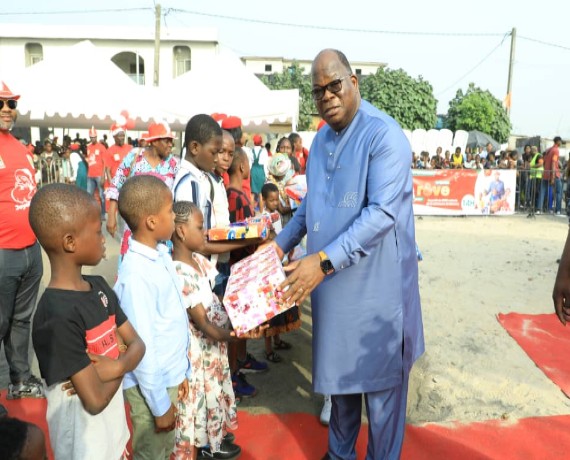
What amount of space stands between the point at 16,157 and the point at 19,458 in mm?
2599

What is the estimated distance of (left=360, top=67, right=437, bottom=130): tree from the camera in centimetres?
2986

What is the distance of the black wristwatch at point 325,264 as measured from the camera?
87.0 inches

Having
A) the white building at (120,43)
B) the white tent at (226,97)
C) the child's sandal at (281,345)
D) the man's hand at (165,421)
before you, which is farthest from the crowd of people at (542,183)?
the white building at (120,43)

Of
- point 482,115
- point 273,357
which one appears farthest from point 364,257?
point 482,115

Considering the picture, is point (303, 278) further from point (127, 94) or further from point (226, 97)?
point (127, 94)

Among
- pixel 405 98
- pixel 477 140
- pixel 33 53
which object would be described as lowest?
pixel 477 140

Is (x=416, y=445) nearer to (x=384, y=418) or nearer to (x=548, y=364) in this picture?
(x=384, y=418)

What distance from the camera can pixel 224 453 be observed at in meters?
2.92

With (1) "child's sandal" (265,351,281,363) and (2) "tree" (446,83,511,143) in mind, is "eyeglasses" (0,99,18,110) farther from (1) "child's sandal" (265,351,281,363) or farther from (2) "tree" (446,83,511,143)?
(2) "tree" (446,83,511,143)

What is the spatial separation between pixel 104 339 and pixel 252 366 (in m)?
2.54

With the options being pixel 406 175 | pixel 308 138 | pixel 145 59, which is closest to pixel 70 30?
pixel 145 59

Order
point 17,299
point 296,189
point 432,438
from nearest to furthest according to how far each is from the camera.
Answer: point 432,438, point 17,299, point 296,189

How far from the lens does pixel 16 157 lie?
340 cm

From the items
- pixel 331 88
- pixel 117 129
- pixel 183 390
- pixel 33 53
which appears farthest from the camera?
pixel 33 53
